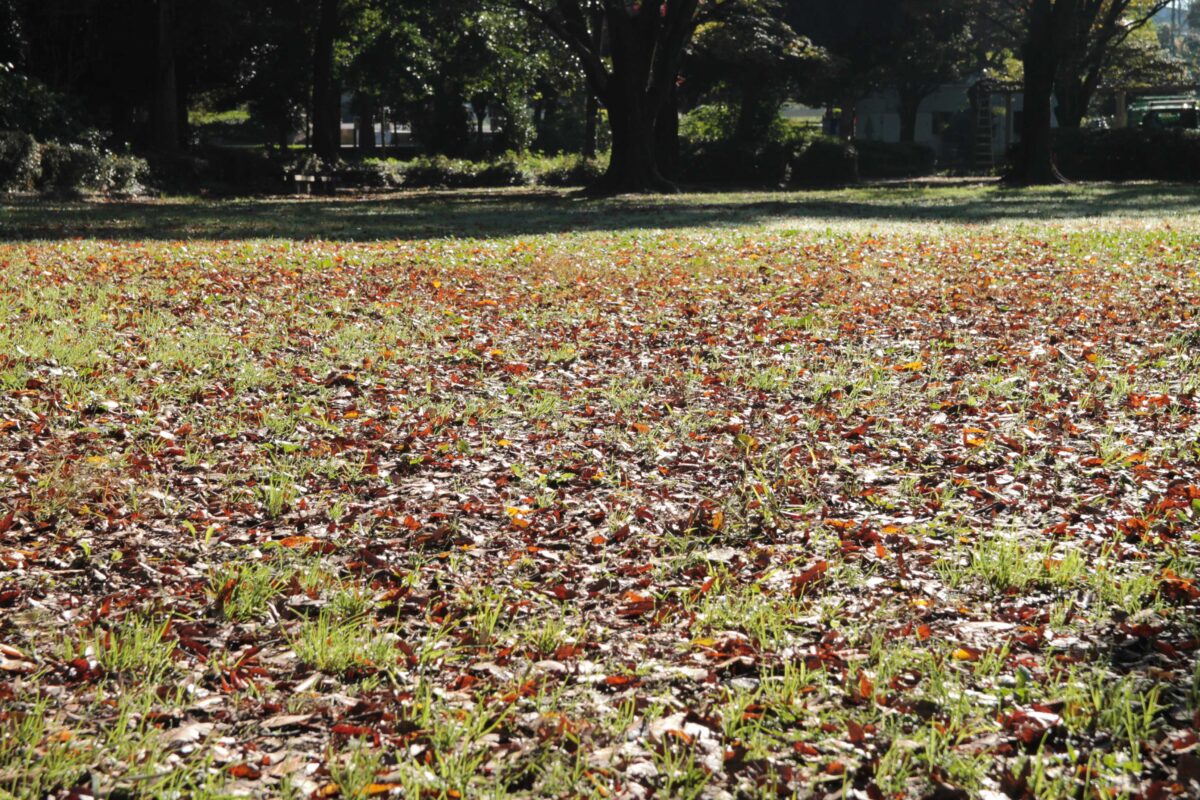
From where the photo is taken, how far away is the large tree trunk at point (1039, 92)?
3244cm

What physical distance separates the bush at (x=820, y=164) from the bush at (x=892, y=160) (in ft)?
24.8

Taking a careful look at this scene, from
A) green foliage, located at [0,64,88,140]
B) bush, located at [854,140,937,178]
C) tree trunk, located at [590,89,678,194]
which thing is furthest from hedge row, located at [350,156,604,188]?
bush, located at [854,140,937,178]

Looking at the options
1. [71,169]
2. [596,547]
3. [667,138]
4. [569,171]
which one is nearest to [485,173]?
[569,171]

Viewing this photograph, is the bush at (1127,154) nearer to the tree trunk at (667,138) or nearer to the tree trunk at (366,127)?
the tree trunk at (667,138)

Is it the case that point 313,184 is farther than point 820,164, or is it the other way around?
point 820,164

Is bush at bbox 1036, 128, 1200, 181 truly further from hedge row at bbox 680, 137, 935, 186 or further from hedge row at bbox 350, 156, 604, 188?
hedge row at bbox 350, 156, 604, 188

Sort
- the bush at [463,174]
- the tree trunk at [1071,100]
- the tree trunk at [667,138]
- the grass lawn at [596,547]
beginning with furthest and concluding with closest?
the tree trunk at [1071,100] < the bush at [463,174] < the tree trunk at [667,138] < the grass lawn at [596,547]

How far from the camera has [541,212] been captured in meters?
24.8

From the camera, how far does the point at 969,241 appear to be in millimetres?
16484

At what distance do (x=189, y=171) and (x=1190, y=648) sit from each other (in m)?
31.8

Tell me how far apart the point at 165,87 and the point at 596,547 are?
3284 centimetres

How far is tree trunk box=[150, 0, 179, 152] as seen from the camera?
3288cm

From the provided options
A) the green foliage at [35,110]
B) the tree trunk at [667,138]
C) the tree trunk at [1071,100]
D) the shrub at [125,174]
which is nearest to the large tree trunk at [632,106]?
the tree trunk at [667,138]

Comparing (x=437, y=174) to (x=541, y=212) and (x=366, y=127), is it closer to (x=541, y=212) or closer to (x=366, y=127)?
(x=541, y=212)
